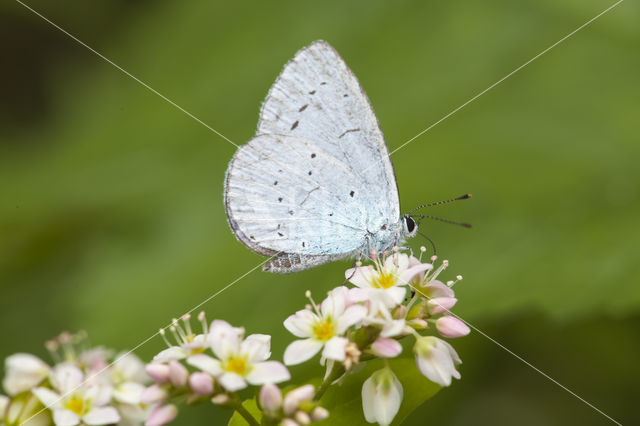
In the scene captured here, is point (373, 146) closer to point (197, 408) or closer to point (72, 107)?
point (197, 408)

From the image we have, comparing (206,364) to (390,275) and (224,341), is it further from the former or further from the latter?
(390,275)

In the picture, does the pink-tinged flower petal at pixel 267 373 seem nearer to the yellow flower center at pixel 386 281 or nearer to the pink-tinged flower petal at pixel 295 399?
the pink-tinged flower petal at pixel 295 399

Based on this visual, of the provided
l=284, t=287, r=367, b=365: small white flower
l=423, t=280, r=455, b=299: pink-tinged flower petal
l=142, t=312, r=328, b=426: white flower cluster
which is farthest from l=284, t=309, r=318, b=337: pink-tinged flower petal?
l=423, t=280, r=455, b=299: pink-tinged flower petal

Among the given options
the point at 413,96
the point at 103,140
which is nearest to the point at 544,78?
the point at 413,96

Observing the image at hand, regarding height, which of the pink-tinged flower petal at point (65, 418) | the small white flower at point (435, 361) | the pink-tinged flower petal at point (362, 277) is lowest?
the small white flower at point (435, 361)

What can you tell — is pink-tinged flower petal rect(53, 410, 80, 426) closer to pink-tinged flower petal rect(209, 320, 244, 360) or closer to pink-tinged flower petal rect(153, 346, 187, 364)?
pink-tinged flower petal rect(153, 346, 187, 364)

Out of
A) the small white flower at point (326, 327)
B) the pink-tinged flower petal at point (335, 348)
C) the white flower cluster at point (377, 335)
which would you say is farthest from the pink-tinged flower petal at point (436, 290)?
the pink-tinged flower petal at point (335, 348)

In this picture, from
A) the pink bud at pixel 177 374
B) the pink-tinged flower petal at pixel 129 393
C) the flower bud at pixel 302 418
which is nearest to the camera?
the flower bud at pixel 302 418
